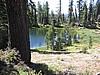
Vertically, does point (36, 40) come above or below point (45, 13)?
below

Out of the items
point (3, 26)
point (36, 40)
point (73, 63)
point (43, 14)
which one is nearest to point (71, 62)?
point (73, 63)

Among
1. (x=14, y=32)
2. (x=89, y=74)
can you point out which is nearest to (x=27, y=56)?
(x=14, y=32)

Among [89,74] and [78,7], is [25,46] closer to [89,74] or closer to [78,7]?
[89,74]

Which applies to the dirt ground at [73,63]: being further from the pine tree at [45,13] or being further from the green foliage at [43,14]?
the pine tree at [45,13]

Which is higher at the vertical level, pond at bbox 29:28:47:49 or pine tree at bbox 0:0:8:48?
pine tree at bbox 0:0:8:48

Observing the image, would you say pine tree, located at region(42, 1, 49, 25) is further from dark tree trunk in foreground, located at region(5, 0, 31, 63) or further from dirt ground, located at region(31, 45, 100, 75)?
dark tree trunk in foreground, located at region(5, 0, 31, 63)

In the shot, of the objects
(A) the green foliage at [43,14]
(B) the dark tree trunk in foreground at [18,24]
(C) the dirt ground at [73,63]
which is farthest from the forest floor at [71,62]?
(A) the green foliage at [43,14]

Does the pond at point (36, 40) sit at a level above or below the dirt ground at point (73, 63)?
below

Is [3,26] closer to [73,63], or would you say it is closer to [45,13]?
[73,63]

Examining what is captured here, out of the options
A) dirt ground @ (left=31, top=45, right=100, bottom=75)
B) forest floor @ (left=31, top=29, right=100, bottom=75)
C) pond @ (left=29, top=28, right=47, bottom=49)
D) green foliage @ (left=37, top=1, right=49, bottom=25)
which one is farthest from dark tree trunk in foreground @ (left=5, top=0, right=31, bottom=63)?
green foliage @ (left=37, top=1, right=49, bottom=25)

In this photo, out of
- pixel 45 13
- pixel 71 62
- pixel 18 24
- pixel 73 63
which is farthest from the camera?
pixel 45 13

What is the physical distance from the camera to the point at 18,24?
27.1 feet

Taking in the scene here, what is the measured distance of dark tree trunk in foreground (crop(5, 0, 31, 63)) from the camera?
8141mm

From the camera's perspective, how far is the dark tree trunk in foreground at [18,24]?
814cm
